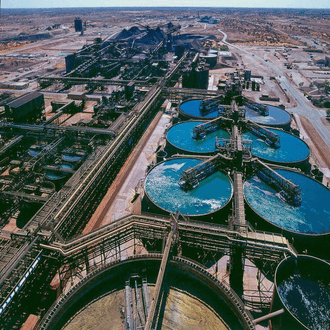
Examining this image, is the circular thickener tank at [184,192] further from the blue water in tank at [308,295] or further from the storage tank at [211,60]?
the storage tank at [211,60]

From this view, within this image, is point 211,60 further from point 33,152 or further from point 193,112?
point 33,152

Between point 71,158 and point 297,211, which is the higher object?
point 297,211

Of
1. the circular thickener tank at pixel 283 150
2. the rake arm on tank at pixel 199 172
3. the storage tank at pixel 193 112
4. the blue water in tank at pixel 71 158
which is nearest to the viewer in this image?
the rake arm on tank at pixel 199 172

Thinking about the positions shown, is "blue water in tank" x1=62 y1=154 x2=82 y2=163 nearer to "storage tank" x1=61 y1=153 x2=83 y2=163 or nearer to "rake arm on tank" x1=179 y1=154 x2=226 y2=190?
"storage tank" x1=61 y1=153 x2=83 y2=163

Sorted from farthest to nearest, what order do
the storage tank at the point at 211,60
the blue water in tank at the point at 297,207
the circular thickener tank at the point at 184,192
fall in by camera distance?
the storage tank at the point at 211,60 → the circular thickener tank at the point at 184,192 → the blue water in tank at the point at 297,207

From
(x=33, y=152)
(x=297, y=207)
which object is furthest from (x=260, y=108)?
(x=33, y=152)

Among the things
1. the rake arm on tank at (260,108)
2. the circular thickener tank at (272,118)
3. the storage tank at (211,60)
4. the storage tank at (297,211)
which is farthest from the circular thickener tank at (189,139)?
the storage tank at (211,60)

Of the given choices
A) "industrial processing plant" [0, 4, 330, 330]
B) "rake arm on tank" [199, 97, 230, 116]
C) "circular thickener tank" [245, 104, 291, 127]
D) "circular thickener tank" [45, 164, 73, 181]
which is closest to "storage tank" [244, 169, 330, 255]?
"industrial processing plant" [0, 4, 330, 330]
